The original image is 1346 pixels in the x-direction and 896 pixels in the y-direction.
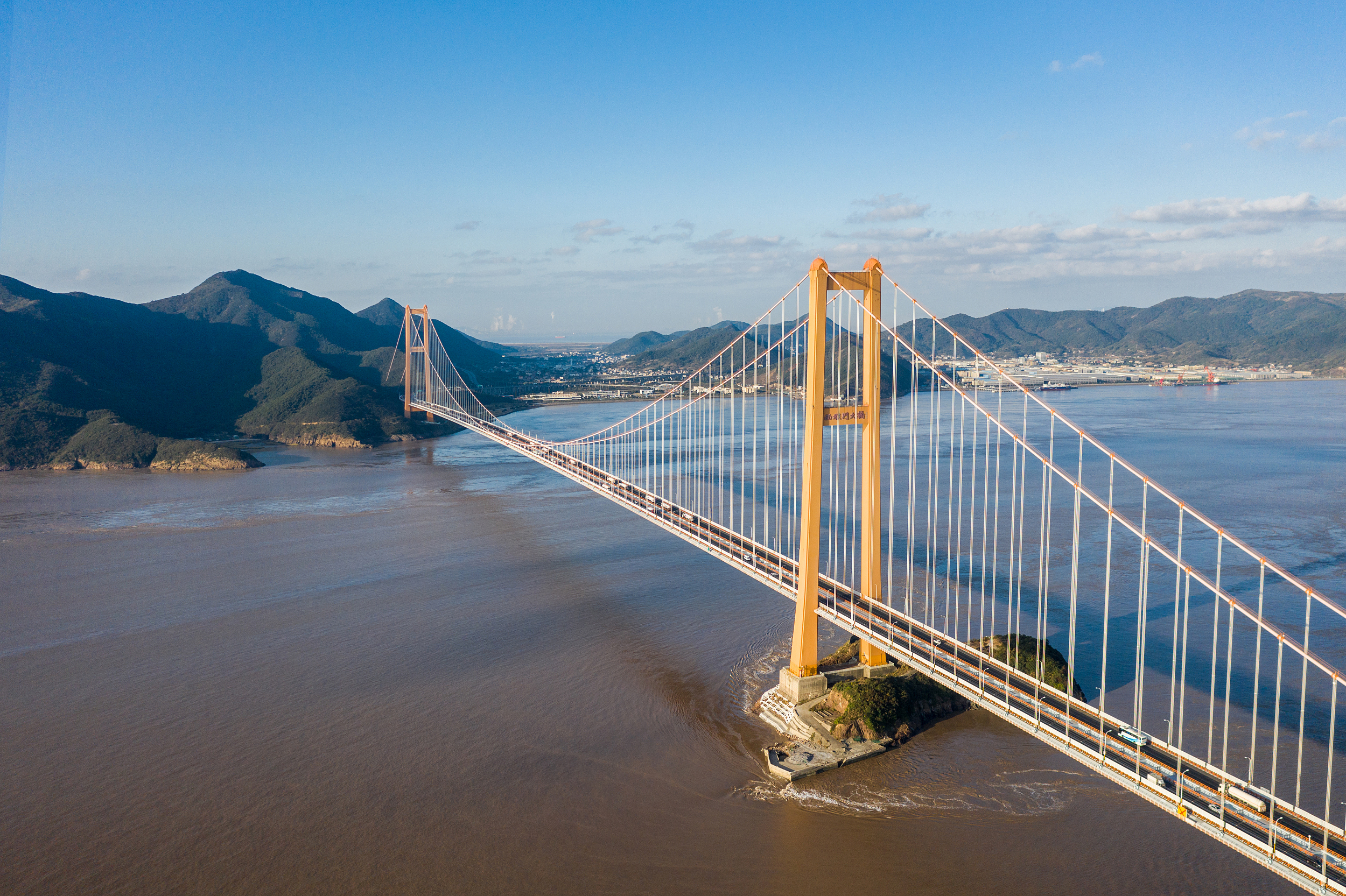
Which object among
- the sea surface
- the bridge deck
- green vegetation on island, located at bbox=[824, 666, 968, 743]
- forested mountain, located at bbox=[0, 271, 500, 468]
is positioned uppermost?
forested mountain, located at bbox=[0, 271, 500, 468]

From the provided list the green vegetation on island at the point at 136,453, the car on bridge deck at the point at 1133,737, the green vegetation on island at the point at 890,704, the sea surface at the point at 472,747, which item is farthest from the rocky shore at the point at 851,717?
the green vegetation on island at the point at 136,453

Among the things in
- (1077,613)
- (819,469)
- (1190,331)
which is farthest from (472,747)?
(1190,331)

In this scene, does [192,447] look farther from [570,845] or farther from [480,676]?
[570,845]

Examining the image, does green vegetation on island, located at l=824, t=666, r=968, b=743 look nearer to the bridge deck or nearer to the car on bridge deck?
the bridge deck

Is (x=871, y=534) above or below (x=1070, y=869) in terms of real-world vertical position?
above

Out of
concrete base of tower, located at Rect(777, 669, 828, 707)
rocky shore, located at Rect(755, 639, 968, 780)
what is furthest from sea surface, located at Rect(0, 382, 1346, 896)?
concrete base of tower, located at Rect(777, 669, 828, 707)

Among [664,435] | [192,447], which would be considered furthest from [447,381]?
[192,447]

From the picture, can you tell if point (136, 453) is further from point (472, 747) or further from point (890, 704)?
point (890, 704)
